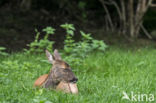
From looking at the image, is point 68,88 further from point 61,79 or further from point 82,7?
point 82,7

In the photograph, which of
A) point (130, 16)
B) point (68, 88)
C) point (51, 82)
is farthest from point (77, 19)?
point (68, 88)

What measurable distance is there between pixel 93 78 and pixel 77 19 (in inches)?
235

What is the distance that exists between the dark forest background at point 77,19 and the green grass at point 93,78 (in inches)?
84.2

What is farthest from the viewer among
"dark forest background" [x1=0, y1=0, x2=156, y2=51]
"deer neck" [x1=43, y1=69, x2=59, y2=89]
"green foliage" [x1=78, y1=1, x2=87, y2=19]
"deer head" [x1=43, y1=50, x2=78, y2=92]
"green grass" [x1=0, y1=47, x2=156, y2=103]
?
"green foliage" [x1=78, y1=1, x2=87, y2=19]

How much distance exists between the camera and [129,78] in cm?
575

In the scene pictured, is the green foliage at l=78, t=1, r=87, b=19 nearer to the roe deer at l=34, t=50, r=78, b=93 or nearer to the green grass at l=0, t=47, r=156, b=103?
the green grass at l=0, t=47, r=156, b=103

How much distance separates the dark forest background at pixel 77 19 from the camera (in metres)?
10.1

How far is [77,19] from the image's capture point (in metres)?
11.5

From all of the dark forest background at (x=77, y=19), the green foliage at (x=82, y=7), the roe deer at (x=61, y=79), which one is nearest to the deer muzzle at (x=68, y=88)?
the roe deer at (x=61, y=79)

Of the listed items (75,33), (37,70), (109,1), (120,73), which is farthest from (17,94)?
(109,1)

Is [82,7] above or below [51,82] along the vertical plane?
above

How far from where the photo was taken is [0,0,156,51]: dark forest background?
10.1 metres

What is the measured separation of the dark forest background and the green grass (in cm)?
214

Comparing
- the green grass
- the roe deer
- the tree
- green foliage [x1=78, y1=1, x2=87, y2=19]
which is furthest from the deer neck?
green foliage [x1=78, y1=1, x2=87, y2=19]
